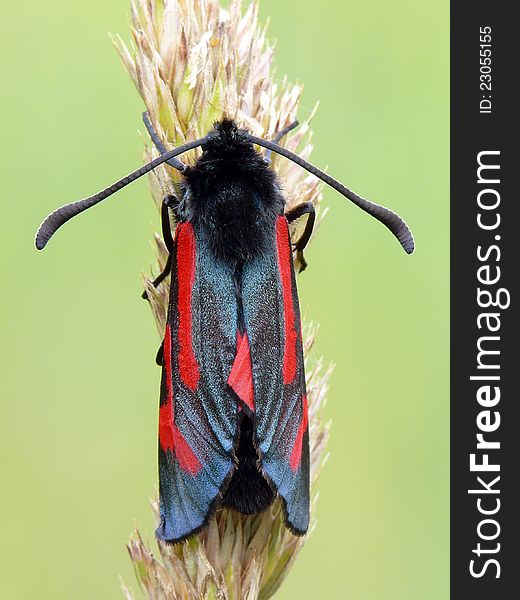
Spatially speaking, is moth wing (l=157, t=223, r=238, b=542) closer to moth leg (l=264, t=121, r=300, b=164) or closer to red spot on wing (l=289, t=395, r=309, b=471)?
red spot on wing (l=289, t=395, r=309, b=471)

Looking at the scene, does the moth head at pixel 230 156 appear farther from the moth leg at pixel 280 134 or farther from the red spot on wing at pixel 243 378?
the red spot on wing at pixel 243 378

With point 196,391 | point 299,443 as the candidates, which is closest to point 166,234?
point 196,391

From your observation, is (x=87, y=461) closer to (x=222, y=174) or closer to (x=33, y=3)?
(x=222, y=174)

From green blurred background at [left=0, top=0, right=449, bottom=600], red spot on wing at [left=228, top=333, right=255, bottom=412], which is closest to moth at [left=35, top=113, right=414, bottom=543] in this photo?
red spot on wing at [left=228, top=333, right=255, bottom=412]

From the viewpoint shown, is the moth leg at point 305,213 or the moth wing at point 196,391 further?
the moth leg at point 305,213

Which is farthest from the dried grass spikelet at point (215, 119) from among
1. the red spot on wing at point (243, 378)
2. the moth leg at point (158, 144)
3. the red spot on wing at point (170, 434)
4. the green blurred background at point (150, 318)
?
the green blurred background at point (150, 318)

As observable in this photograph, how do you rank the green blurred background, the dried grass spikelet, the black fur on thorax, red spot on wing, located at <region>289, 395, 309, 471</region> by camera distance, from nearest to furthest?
the dried grass spikelet → red spot on wing, located at <region>289, 395, 309, 471</region> → the black fur on thorax → the green blurred background
